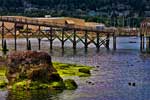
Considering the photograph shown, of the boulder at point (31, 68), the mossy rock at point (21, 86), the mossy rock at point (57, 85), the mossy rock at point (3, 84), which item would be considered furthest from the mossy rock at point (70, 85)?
the mossy rock at point (3, 84)

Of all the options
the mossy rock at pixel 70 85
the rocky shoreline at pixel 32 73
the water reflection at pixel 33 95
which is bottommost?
the water reflection at pixel 33 95

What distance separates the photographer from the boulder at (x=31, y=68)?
68.3 m

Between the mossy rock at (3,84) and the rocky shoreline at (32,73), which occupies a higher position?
the rocky shoreline at (32,73)

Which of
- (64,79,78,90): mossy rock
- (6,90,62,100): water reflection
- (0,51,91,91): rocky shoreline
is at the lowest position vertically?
(6,90,62,100): water reflection

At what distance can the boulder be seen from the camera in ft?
224

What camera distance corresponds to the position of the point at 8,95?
213 ft

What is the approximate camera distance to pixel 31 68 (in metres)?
68.4

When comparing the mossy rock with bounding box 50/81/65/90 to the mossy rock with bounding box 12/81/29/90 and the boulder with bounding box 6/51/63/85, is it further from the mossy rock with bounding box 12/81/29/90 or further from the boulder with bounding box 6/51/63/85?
the mossy rock with bounding box 12/81/29/90

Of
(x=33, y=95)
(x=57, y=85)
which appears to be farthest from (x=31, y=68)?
(x=33, y=95)

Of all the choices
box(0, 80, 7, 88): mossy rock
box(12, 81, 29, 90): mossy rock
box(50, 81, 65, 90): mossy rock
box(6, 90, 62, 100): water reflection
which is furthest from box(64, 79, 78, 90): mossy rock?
box(0, 80, 7, 88): mossy rock

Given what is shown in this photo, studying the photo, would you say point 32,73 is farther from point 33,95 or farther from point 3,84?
point 3,84

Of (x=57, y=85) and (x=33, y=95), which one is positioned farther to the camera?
(x=57, y=85)

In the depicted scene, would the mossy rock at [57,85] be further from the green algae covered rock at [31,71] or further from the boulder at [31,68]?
the boulder at [31,68]

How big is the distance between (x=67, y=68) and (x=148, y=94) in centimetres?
2972
